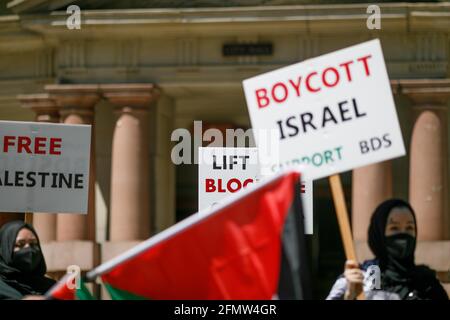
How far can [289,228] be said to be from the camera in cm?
728

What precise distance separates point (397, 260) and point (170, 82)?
41.8 feet

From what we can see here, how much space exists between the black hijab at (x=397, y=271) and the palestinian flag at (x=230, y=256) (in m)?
1.45

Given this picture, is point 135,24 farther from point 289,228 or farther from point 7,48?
point 289,228

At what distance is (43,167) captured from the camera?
38.2 feet

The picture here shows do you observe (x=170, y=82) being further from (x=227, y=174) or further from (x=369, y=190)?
(x=227, y=174)

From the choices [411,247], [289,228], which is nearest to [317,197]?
[411,247]

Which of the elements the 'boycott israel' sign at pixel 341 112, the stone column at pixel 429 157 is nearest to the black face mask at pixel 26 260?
the 'boycott israel' sign at pixel 341 112

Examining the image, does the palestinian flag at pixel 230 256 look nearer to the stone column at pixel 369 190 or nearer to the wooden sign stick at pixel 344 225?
the wooden sign stick at pixel 344 225

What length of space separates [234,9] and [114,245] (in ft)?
13.0

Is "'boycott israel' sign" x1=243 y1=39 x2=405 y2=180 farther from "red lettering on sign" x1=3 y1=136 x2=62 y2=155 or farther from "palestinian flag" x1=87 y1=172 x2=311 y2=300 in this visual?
"red lettering on sign" x1=3 y1=136 x2=62 y2=155

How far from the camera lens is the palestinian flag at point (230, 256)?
7.16 meters

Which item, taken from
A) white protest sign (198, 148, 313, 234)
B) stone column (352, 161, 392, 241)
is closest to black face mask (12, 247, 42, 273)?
white protest sign (198, 148, 313, 234)

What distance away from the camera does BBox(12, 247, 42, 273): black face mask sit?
9742mm
